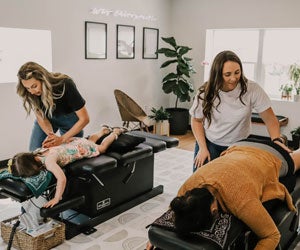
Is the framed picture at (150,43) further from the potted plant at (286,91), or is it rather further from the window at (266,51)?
the potted plant at (286,91)

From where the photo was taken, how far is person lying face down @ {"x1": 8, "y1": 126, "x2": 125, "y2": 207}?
2238mm

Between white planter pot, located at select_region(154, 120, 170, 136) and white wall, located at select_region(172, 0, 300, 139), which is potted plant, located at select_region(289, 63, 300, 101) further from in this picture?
white planter pot, located at select_region(154, 120, 170, 136)

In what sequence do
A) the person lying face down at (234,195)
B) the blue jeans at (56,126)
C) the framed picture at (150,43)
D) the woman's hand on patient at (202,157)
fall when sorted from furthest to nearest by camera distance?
the framed picture at (150,43) < the blue jeans at (56,126) < the woman's hand on patient at (202,157) < the person lying face down at (234,195)

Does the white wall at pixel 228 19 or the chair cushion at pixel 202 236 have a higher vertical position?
the white wall at pixel 228 19

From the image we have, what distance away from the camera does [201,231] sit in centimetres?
149

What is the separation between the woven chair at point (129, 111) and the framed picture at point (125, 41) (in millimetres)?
600

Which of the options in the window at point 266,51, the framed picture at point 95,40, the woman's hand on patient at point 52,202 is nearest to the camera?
the woman's hand on patient at point 52,202

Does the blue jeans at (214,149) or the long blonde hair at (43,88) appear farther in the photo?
the long blonde hair at (43,88)

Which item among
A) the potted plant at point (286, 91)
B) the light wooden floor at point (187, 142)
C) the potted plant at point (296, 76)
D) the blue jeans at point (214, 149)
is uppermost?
the potted plant at point (296, 76)

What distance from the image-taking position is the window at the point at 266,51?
5297 millimetres

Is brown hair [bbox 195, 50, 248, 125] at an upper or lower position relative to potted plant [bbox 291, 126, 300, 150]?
upper

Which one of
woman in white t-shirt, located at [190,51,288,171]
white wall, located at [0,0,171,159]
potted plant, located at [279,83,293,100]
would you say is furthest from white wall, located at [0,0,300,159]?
woman in white t-shirt, located at [190,51,288,171]

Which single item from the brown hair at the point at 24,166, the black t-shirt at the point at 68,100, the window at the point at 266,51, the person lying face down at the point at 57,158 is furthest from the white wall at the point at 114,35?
the brown hair at the point at 24,166

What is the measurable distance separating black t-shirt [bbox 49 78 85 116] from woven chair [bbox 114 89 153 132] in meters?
2.36
